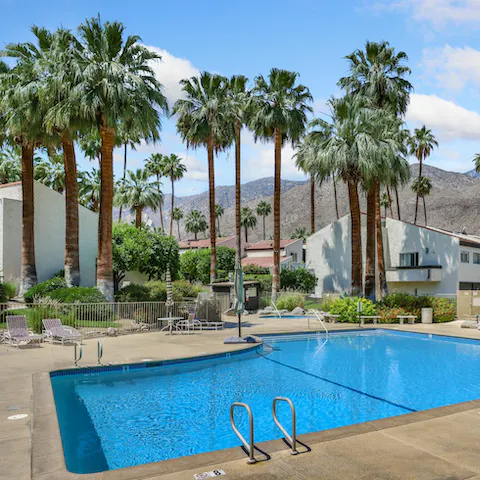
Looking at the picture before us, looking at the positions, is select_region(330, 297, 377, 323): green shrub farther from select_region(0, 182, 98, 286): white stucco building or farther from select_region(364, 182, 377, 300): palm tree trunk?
select_region(0, 182, 98, 286): white stucco building

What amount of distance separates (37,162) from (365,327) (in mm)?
37211

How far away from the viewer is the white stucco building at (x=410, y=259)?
123 feet

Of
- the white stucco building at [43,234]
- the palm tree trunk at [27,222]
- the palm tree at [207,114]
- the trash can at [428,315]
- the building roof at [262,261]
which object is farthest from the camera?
the building roof at [262,261]

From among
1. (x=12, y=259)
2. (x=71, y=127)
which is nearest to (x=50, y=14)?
(x=71, y=127)

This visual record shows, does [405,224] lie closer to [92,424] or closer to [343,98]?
[343,98]

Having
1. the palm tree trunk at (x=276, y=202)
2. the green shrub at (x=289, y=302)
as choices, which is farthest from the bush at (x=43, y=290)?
the palm tree trunk at (x=276, y=202)

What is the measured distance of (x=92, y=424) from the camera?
8.84 metres

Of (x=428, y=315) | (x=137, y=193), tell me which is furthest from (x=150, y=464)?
(x=137, y=193)

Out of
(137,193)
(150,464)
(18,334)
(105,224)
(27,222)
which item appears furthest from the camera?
(137,193)

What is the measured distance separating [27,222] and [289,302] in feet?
55.2

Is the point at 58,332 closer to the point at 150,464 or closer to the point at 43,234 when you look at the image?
the point at 150,464

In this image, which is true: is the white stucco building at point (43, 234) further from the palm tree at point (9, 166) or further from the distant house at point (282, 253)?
the distant house at point (282, 253)

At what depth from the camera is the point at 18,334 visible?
15.3m

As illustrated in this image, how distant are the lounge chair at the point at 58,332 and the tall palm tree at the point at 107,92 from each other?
16.8 feet
